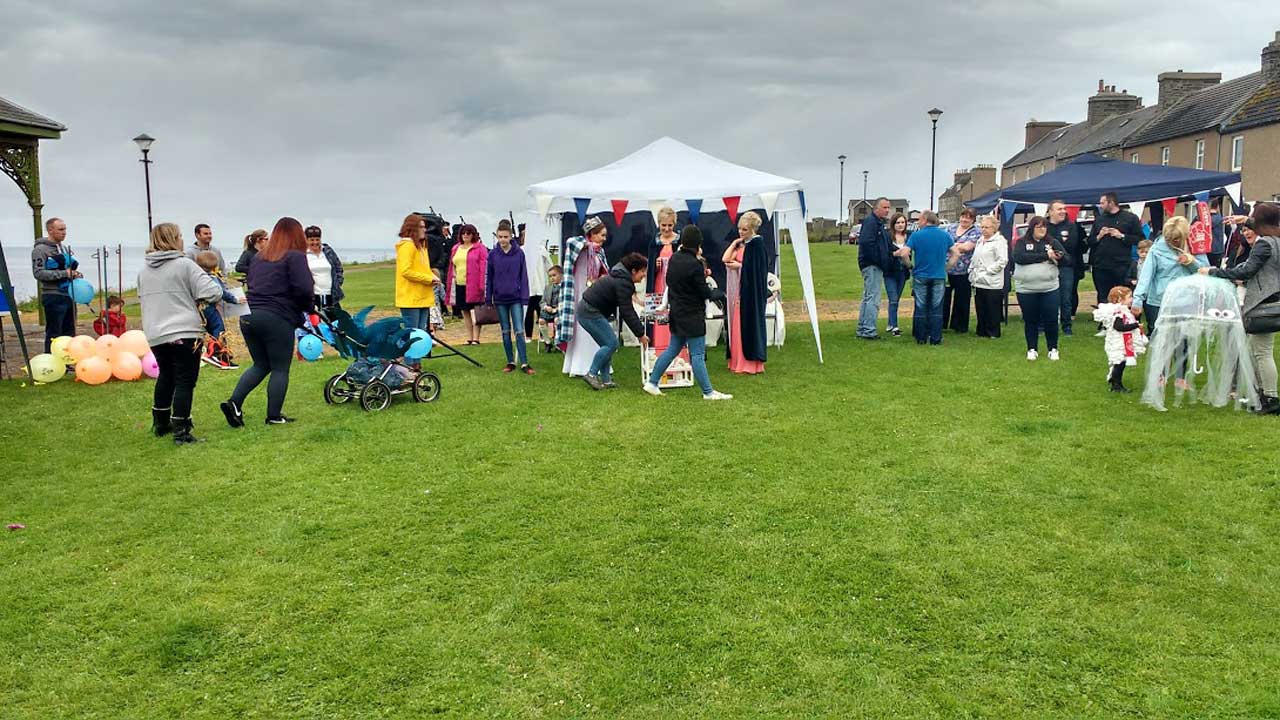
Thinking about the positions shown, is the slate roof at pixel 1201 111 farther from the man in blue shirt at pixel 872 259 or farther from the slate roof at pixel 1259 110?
the man in blue shirt at pixel 872 259

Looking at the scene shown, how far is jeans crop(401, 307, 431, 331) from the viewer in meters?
10.4

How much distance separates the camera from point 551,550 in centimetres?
488

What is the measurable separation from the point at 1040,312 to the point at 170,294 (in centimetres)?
943

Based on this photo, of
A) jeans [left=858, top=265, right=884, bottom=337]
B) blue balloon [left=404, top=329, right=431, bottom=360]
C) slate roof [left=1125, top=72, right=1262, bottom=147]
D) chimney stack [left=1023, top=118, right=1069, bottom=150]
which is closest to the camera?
blue balloon [left=404, top=329, right=431, bottom=360]

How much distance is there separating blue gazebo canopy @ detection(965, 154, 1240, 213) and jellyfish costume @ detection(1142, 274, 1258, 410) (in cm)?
608

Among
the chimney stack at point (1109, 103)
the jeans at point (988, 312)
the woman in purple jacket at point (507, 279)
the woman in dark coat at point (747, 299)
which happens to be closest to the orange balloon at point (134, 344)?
the woman in purple jacket at point (507, 279)

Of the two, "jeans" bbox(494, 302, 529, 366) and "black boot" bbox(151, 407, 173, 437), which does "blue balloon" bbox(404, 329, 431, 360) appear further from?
"black boot" bbox(151, 407, 173, 437)

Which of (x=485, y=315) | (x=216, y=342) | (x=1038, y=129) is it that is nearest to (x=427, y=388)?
(x=485, y=315)

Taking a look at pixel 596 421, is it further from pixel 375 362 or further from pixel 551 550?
pixel 551 550

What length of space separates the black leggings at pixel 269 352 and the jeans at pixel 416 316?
8.75 feet

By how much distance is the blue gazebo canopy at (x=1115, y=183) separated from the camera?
12891mm

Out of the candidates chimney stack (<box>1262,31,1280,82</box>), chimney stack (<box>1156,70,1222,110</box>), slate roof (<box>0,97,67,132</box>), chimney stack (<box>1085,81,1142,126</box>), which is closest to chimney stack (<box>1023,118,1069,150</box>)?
chimney stack (<box>1085,81,1142,126</box>)

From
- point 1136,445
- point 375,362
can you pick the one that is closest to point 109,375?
point 375,362

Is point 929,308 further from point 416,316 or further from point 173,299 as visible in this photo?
point 173,299
